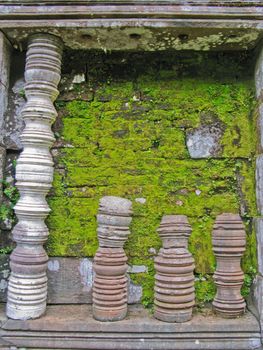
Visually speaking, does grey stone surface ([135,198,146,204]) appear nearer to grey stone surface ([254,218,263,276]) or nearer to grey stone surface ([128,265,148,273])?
grey stone surface ([128,265,148,273])

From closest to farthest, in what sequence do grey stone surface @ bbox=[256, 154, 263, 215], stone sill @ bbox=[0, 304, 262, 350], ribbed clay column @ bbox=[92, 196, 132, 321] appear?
stone sill @ bbox=[0, 304, 262, 350]
ribbed clay column @ bbox=[92, 196, 132, 321]
grey stone surface @ bbox=[256, 154, 263, 215]

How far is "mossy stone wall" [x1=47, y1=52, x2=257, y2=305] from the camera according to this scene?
3059 mm

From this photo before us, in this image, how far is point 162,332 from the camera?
8.59 ft

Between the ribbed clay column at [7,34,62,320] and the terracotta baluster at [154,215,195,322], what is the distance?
890 mm

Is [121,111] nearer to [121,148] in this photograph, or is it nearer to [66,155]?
[121,148]

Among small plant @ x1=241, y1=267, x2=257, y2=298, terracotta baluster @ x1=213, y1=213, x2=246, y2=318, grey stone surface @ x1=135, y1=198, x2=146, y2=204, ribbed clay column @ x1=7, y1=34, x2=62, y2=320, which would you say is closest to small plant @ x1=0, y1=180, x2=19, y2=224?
ribbed clay column @ x1=7, y1=34, x2=62, y2=320

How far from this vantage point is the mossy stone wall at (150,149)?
10.0 ft

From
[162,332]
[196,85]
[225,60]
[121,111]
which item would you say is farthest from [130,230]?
[225,60]

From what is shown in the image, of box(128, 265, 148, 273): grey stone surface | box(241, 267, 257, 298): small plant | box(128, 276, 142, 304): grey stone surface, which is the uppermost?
box(128, 265, 148, 273): grey stone surface

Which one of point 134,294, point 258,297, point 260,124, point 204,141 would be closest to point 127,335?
point 134,294

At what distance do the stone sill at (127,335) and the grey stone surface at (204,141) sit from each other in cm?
139

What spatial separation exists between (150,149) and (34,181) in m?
1.04

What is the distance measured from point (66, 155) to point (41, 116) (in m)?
0.45

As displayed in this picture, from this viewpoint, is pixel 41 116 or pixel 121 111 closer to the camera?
pixel 41 116
